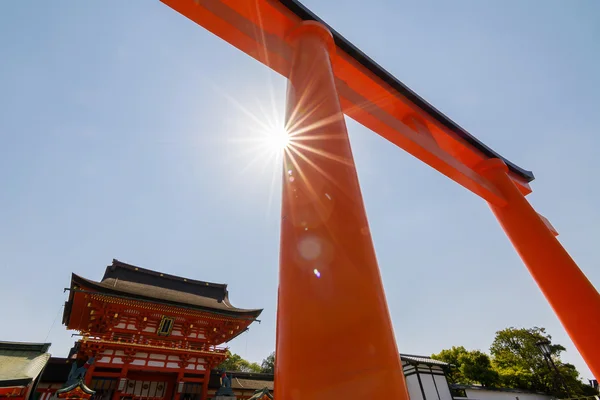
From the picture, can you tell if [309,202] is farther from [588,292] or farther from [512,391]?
[512,391]

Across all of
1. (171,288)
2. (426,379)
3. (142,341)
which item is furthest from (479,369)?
(142,341)

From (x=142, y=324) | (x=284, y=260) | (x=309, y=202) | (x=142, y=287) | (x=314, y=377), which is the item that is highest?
(x=142, y=287)

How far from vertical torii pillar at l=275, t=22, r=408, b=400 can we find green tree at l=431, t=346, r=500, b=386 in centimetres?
3231

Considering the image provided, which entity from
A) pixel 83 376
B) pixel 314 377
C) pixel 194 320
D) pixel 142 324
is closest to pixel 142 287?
pixel 142 324

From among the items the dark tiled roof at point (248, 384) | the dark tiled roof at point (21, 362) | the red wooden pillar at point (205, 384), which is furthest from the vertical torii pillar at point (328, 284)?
the dark tiled roof at point (248, 384)

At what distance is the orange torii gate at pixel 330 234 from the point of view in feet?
3.07

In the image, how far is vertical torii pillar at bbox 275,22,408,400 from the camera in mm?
896

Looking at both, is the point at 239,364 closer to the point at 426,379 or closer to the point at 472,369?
the point at 472,369

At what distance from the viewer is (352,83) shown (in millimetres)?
3504

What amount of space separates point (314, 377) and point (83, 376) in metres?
11.6

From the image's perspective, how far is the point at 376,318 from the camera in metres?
1.02

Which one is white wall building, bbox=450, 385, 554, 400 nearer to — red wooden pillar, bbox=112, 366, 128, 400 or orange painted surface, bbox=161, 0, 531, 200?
red wooden pillar, bbox=112, 366, 128, 400

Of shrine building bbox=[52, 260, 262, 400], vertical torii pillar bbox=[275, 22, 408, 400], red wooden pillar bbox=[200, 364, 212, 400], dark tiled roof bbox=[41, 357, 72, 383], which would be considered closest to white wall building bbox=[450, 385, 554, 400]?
red wooden pillar bbox=[200, 364, 212, 400]

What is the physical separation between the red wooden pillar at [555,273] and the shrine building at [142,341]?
11.1 meters
